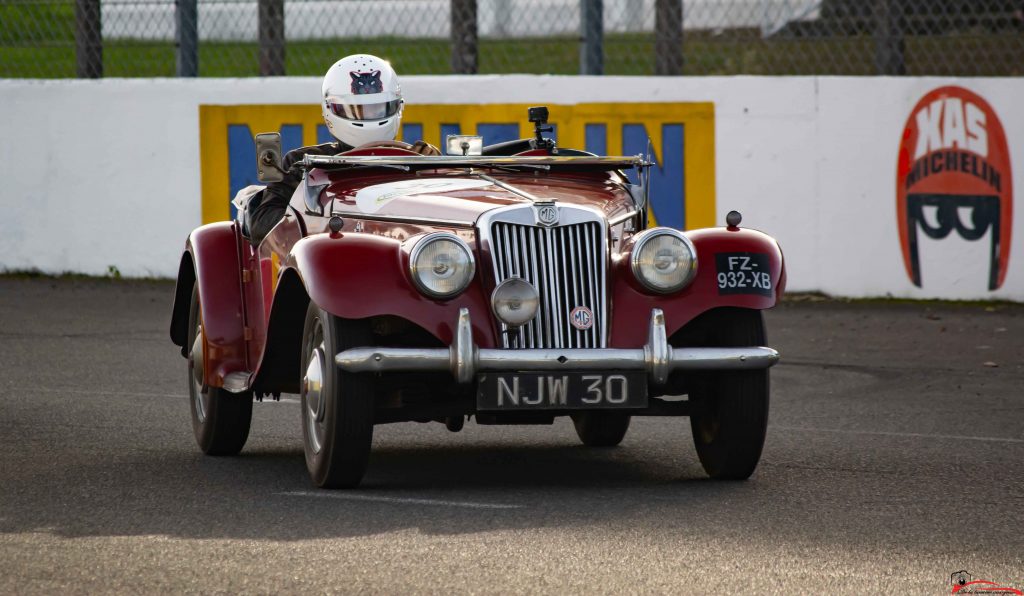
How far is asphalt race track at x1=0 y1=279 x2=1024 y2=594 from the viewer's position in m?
4.81

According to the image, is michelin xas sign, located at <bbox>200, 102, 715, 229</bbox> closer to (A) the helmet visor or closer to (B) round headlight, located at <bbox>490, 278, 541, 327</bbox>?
(A) the helmet visor

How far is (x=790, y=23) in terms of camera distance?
13414 millimetres

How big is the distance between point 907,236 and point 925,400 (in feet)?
12.8

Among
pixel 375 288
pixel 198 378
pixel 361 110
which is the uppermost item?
pixel 361 110

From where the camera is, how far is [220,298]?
7.25m

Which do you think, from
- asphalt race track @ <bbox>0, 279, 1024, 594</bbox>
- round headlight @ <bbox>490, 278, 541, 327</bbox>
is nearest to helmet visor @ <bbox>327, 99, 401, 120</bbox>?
asphalt race track @ <bbox>0, 279, 1024, 594</bbox>

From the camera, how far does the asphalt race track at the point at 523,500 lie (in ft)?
15.8

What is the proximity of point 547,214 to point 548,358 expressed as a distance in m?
0.55

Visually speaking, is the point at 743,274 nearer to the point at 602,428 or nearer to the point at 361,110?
the point at 602,428

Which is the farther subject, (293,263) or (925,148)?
(925,148)

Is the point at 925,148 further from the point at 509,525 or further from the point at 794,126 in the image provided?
the point at 509,525

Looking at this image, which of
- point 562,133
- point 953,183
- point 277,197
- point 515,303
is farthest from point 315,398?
point 562,133

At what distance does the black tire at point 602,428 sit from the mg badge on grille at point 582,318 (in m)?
1.32

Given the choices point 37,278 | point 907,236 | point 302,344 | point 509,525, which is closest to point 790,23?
point 907,236
